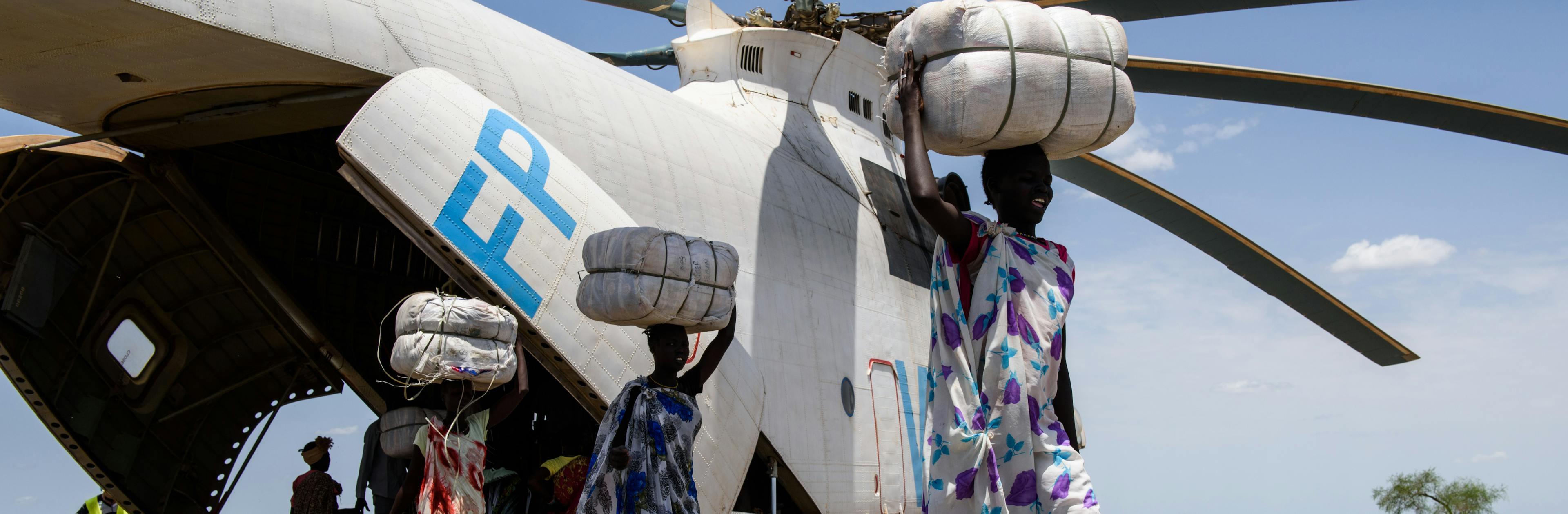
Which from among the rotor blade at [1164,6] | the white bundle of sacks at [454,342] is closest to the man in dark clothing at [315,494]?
the white bundle of sacks at [454,342]

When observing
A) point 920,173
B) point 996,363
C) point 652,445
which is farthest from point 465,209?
point 996,363

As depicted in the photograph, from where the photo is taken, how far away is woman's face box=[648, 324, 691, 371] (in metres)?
4.21

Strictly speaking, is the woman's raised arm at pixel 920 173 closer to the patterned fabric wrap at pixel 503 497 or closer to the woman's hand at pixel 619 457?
the woman's hand at pixel 619 457

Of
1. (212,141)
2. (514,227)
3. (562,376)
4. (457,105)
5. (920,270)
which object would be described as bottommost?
(562,376)

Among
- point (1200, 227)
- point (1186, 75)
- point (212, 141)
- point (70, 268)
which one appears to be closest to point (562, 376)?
point (212, 141)

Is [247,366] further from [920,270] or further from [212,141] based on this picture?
[920,270]

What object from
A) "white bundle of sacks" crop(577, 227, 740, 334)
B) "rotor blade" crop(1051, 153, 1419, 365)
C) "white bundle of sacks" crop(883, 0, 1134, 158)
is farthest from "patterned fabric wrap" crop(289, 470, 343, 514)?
"rotor blade" crop(1051, 153, 1419, 365)

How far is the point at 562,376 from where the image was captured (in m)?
5.84

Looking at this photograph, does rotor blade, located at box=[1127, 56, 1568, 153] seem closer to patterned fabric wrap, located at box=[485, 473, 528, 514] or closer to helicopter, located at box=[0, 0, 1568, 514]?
helicopter, located at box=[0, 0, 1568, 514]

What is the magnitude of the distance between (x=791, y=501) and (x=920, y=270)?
2905 millimetres

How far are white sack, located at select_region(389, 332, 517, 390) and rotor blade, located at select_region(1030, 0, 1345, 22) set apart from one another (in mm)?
5456

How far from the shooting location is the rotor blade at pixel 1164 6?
8.79 m

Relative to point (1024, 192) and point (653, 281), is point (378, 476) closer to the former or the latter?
point (653, 281)

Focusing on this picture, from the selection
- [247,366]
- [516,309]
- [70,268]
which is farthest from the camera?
[247,366]
